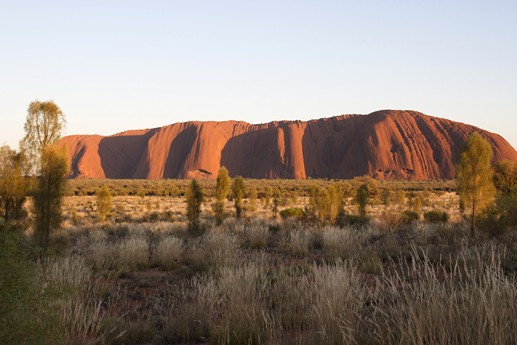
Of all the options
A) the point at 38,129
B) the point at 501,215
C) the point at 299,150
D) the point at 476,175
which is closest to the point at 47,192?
the point at 38,129

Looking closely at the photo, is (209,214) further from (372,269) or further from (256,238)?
(372,269)

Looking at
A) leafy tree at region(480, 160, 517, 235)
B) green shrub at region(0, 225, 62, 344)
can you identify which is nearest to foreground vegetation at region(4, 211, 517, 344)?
green shrub at region(0, 225, 62, 344)

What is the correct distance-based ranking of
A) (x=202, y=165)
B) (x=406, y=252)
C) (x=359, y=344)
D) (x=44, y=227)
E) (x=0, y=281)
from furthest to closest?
1. (x=202, y=165)
2. (x=406, y=252)
3. (x=44, y=227)
4. (x=359, y=344)
5. (x=0, y=281)

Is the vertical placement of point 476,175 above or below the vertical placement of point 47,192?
above

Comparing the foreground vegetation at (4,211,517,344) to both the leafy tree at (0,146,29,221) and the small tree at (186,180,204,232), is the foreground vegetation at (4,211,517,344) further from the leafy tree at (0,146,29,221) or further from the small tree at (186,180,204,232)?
the small tree at (186,180,204,232)

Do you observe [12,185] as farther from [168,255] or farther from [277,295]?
[277,295]

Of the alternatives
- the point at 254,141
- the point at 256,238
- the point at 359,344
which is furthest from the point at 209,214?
the point at 254,141

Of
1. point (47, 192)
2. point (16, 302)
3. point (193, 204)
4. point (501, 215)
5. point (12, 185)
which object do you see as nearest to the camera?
point (16, 302)
